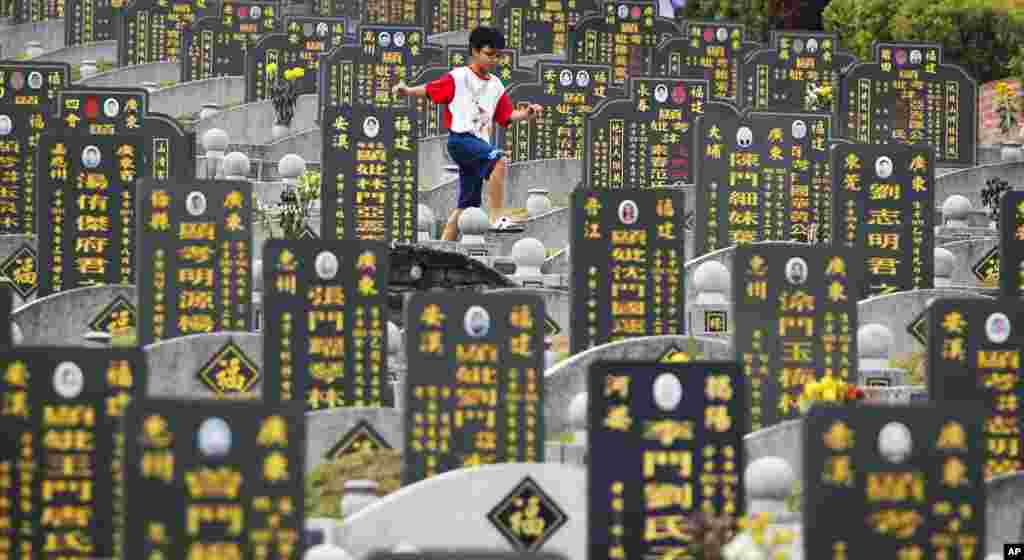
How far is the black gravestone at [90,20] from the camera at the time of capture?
37094 mm

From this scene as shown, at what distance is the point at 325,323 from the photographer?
1819cm

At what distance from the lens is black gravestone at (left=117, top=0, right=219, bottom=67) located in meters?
34.7

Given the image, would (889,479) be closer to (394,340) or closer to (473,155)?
(394,340)

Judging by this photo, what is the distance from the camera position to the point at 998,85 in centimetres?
3122

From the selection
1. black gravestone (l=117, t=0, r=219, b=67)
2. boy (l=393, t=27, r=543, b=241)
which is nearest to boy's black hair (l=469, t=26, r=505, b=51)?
boy (l=393, t=27, r=543, b=241)

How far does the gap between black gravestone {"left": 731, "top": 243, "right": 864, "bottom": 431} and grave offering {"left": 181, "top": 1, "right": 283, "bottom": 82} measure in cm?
1540

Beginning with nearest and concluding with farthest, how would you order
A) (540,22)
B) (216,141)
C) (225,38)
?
(216,141) → (225,38) → (540,22)

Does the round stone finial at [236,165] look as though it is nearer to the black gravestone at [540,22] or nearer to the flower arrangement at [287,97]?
the flower arrangement at [287,97]

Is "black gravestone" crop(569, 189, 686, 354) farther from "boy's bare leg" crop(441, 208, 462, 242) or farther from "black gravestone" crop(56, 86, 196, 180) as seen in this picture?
"black gravestone" crop(56, 86, 196, 180)

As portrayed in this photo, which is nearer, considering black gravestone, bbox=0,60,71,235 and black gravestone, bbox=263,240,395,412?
black gravestone, bbox=263,240,395,412

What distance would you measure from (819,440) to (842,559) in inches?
24.2

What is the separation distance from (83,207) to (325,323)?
4237 mm

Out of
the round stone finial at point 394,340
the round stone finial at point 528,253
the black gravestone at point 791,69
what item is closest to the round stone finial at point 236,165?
the round stone finial at point 528,253

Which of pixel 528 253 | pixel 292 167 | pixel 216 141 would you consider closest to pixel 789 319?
pixel 528 253
